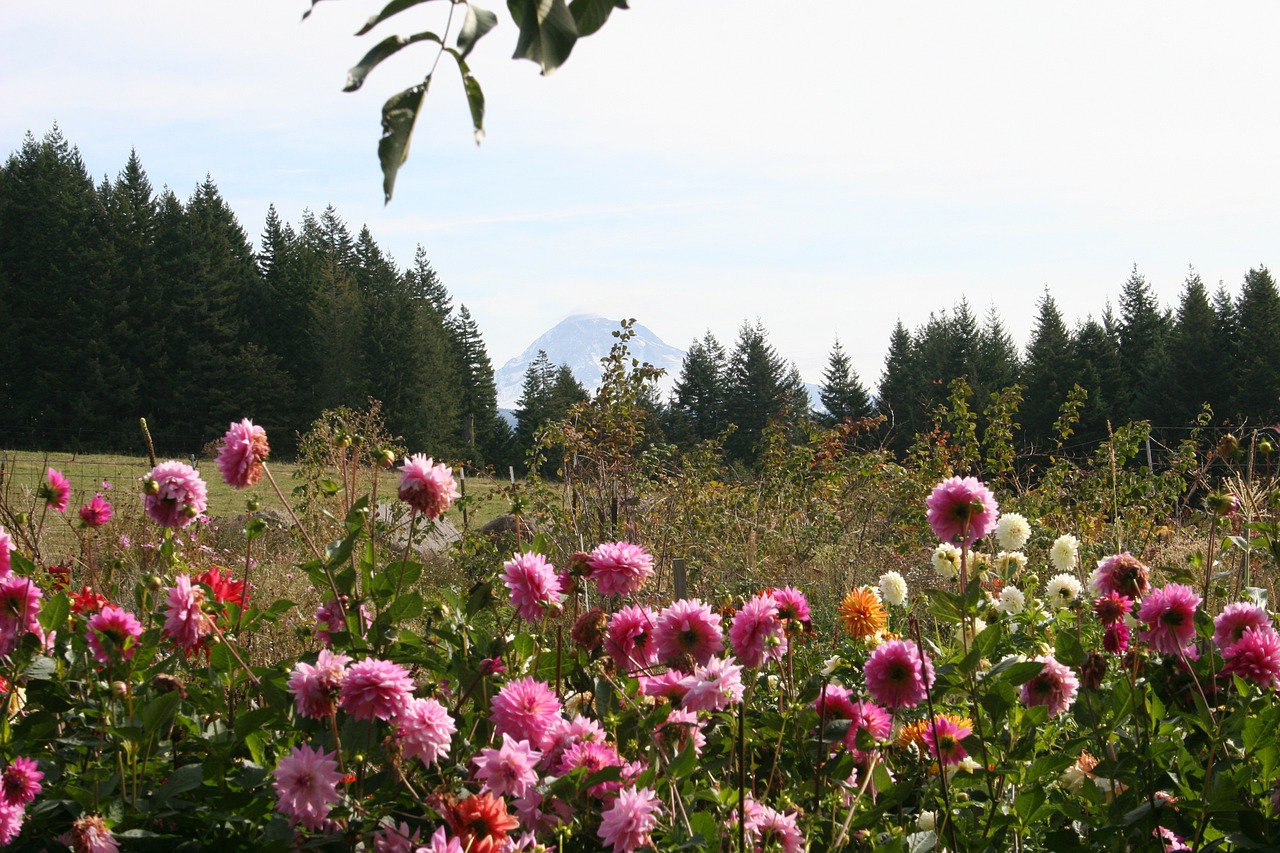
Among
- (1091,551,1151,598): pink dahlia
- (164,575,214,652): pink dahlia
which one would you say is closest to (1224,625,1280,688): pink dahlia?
(1091,551,1151,598): pink dahlia

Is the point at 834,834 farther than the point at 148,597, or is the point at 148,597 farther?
the point at 148,597

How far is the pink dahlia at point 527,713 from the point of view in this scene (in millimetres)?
1316

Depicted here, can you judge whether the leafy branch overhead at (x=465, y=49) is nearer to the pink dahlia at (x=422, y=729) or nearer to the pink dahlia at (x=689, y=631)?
the pink dahlia at (x=422, y=729)

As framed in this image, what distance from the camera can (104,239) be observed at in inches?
1373

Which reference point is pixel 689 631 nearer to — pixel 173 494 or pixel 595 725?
pixel 595 725

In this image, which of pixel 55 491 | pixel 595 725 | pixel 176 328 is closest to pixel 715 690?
pixel 595 725

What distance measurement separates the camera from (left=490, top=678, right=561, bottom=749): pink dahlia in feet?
4.32

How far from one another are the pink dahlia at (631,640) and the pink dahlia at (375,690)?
47 cm

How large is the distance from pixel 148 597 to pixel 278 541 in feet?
22.3

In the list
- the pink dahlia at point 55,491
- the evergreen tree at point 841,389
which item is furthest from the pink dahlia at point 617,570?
the evergreen tree at point 841,389

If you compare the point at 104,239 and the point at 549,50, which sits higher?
the point at 104,239

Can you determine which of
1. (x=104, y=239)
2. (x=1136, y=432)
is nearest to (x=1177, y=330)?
(x=1136, y=432)

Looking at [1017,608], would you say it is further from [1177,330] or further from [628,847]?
[1177,330]

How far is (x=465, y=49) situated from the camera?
2.35 ft
